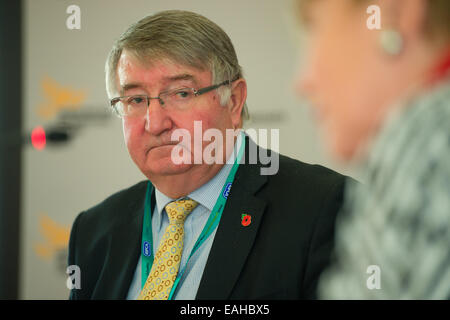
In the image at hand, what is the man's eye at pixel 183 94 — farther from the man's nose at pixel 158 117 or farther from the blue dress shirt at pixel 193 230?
the blue dress shirt at pixel 193 230

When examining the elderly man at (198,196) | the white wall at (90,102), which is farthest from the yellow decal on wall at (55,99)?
the elderly man at (198,196)

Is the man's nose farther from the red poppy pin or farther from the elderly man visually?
the red poppy pin

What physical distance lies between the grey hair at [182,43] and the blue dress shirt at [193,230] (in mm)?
206

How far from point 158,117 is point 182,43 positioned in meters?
0.19

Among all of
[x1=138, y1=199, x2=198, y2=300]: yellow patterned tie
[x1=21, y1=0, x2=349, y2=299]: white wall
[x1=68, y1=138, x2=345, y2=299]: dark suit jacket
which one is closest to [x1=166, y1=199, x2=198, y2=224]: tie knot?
[x1=138, y1=199, x2=198, y2=300]: yellow patterned tie

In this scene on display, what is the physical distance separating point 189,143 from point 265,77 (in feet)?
1.46

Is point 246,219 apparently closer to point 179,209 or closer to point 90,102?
point 179,209

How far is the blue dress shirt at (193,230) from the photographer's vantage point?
46.2 inches

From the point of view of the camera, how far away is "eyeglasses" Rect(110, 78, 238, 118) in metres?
1.22

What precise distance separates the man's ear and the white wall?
0.33 feet
